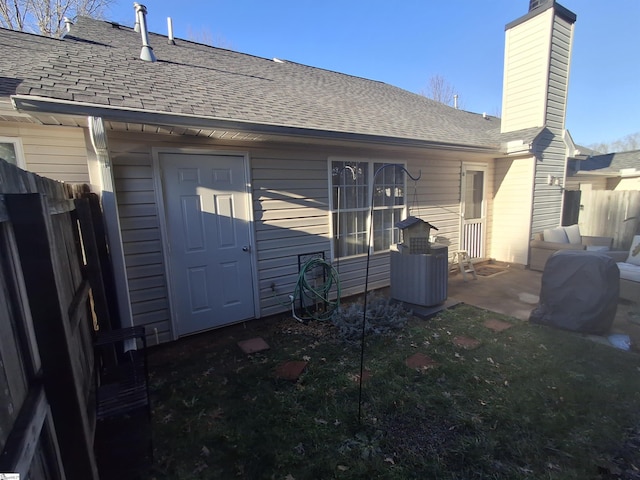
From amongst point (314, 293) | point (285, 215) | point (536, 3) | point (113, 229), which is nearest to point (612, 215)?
point (536, 3)

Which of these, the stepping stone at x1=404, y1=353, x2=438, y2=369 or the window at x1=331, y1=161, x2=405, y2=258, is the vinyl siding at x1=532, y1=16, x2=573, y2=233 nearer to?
the window at x1=331, y1=161, x2=405, y2=258

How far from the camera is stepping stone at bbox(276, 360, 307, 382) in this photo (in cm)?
301

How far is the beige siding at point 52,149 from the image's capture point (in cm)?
361

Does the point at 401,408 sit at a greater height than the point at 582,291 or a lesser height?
lesser

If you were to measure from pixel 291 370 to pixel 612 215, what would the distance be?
10.5m

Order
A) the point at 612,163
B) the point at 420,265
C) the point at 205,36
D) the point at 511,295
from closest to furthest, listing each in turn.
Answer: the point at 420,265
the point at 511,295
the point at 612,163
the point at 205,36

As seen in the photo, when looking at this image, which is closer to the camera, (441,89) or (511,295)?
(511,295)

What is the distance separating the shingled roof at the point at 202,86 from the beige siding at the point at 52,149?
0.52 m

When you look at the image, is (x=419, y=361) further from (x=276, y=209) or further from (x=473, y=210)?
(x=473, y=210)

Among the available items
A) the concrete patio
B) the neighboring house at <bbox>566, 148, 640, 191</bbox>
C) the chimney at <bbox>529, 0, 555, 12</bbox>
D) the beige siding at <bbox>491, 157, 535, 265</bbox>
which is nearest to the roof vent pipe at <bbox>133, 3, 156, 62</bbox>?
the concrete patio

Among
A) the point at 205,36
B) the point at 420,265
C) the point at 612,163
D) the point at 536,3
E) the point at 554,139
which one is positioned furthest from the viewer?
the point at 205,36

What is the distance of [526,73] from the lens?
6.88m

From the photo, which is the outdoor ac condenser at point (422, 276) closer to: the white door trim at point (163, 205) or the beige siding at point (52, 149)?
the white door trim at point (163, 205)

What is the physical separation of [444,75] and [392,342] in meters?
21.1
